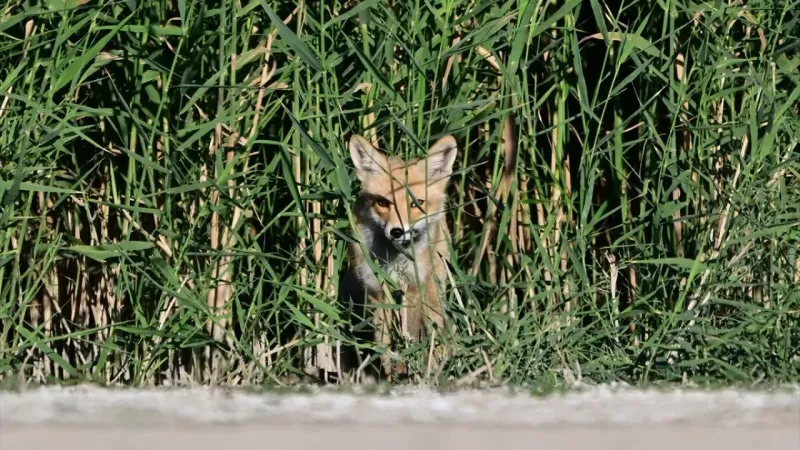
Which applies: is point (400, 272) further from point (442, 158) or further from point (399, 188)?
point (442, 158)

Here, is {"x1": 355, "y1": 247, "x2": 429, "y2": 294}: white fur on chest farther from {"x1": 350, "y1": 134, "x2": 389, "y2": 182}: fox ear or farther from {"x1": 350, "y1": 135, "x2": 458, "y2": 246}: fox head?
{"x1": 350, "y1": 134, "x2": 389, "y2": 182}: fox ear

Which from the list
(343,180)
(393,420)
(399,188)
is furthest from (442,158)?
(393,420)

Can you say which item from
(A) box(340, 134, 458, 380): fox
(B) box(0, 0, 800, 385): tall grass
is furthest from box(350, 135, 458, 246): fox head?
(B) box(0, 0, 800, 385): tall grass

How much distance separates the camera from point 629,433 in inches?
102

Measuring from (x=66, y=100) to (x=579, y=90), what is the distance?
77.2 inches

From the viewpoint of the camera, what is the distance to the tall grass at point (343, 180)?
4.68 m

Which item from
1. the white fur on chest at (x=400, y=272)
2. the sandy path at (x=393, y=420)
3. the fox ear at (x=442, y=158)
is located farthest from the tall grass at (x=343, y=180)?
the sandy path at (x=393, y=420)

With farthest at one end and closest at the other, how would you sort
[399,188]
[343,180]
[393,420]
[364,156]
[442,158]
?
[399,188] < [442,158] < [364,156] < [343,180] < [393,420]

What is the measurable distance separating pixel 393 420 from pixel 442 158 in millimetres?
2769

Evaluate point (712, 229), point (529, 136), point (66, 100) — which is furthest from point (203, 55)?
point (712, 229)

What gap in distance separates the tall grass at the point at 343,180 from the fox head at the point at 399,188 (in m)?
0.12

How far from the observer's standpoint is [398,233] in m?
5.70

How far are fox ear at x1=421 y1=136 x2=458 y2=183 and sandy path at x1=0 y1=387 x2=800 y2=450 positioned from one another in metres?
1.95

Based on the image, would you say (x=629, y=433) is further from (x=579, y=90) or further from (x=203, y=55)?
(x=203, y=55)
